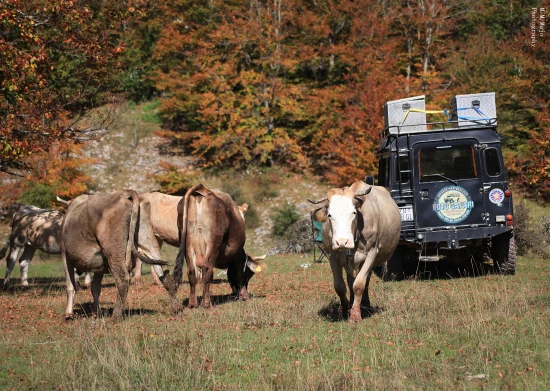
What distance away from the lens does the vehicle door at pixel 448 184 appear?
14984mm

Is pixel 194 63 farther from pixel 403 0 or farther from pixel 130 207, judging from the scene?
pixel 130 207

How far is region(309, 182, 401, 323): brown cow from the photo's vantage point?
950cm

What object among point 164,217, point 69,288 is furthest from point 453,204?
point 69,288

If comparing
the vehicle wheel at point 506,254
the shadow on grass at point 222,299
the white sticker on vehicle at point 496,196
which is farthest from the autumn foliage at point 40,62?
the vehicle wheel at point 506,254

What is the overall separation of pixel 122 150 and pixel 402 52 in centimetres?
1822

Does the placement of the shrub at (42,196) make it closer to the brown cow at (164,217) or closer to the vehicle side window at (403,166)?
the brown cow at (164,217)

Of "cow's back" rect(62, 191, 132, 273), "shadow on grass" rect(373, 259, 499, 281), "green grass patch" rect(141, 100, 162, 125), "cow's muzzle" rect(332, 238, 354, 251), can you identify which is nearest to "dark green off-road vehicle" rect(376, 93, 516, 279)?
"shadow on grass" rect(373, 259, 499, 281)

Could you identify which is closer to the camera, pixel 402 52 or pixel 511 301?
pixel 511 301

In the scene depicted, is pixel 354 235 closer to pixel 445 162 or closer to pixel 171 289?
pixel 171 289

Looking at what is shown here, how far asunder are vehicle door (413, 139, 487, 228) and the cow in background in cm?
896

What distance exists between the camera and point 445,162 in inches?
603

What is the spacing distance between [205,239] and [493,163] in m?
6.64

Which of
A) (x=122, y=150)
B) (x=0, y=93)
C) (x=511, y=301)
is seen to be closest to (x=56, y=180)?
(x=122, y=150)

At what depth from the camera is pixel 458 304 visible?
1048 centimetres
